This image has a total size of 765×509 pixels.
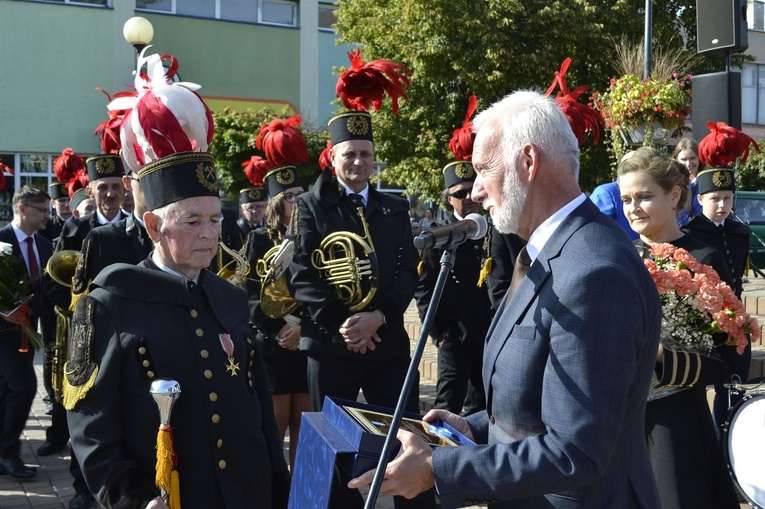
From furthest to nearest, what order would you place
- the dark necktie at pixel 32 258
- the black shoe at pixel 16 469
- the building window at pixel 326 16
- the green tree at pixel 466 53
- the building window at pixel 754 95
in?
the building window at pixel 754 95 → the building window at pixel 326 16 → the green tree at pixel 466 53 → the dark necktie at pixel 32 258 → the black shoe at pixel 16 469

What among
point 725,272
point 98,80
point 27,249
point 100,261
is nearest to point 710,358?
point 725,272

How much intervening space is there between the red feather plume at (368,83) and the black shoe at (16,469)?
12.4ft

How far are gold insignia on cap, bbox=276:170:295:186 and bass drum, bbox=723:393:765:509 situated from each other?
447 centimetres

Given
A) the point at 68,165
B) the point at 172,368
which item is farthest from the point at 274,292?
the point at 68,165

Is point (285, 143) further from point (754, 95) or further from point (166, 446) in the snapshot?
point (754, 95)

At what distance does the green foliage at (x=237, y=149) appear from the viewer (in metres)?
24.0

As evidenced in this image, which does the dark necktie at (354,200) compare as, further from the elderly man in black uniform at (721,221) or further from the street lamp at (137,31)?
the street lamp at (137,31)

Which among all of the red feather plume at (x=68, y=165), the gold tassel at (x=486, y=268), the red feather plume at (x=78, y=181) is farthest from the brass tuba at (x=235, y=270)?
the red feather plume at (x=68, y=165)

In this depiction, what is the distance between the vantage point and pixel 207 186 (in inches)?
122

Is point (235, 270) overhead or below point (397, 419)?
overhead

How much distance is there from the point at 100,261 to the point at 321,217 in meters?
1.36

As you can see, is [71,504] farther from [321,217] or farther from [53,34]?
[53,34]

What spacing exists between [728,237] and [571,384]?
5136 millimetres

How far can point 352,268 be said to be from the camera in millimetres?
5305
